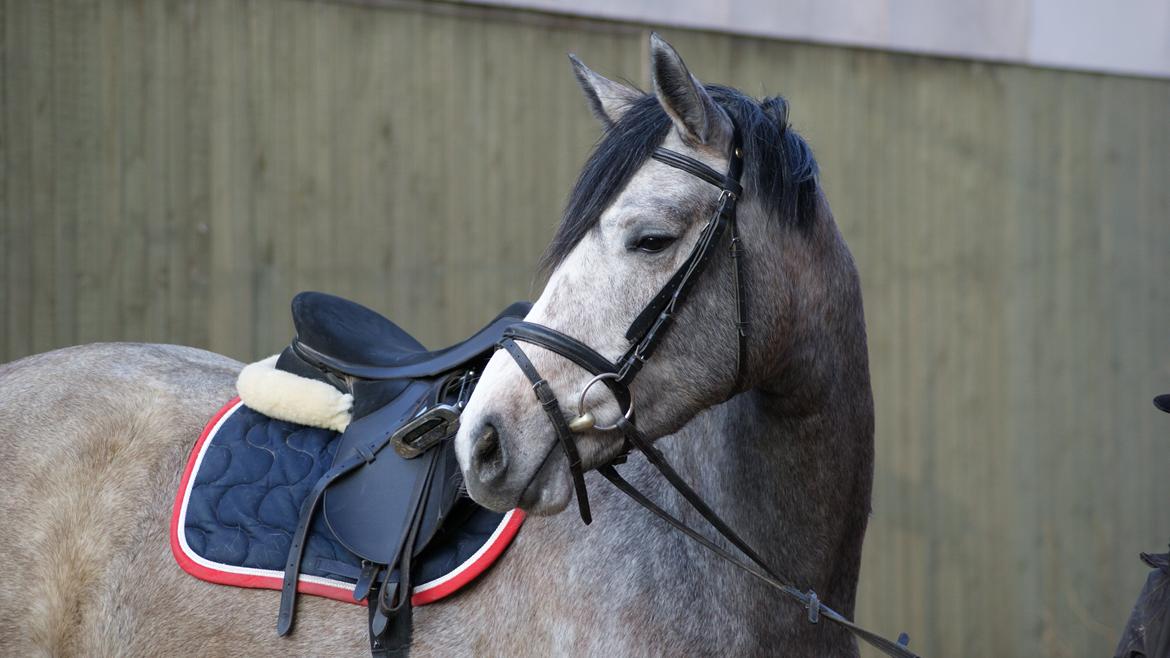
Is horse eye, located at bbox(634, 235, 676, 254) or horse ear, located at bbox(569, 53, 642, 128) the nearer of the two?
horse eye, located at bbox(634, 235, 676, 254)

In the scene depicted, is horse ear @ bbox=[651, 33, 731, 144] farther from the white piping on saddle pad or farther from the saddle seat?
the white piping on saddle pad

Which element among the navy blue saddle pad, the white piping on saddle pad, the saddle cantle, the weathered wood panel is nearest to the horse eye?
the saddle cantle

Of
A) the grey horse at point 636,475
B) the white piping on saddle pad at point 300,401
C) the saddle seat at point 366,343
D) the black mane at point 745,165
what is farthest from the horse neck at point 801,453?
the white piping on saddle pad at point 300,401

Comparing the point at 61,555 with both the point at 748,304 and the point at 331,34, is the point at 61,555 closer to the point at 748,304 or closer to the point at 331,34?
the point at 748,304

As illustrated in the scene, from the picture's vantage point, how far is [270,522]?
7.56 feet

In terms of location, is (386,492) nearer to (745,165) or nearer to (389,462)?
(389,462)

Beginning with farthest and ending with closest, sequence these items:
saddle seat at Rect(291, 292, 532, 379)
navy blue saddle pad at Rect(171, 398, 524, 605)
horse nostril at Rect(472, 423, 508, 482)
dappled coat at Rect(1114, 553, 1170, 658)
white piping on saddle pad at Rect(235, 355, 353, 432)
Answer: white piping on saddle pad at Rect(235, 355, 353, 432)
saddle seat at Rect(291, 292, 532, 379)
navy blue saddle pad at Rect(171, 398, 524, 605)
dappled coat at Rect(1114, 553, 1170, 658)
horse nostril at Rect(472, 423, 508, 482)

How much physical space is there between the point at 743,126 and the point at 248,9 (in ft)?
10.2

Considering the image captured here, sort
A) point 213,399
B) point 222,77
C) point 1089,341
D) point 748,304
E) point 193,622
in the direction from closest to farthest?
point 748,304 < point 193,622 < point 213,399 < point 222,77 < point 1089,341

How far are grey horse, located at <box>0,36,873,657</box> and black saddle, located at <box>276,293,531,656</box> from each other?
90mm

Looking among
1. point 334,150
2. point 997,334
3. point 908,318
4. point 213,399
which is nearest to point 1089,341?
point 997,334

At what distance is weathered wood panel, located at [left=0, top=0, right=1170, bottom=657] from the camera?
4160 millimetres

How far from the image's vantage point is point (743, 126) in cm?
194

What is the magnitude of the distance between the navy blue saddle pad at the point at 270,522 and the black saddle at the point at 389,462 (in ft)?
0.15
